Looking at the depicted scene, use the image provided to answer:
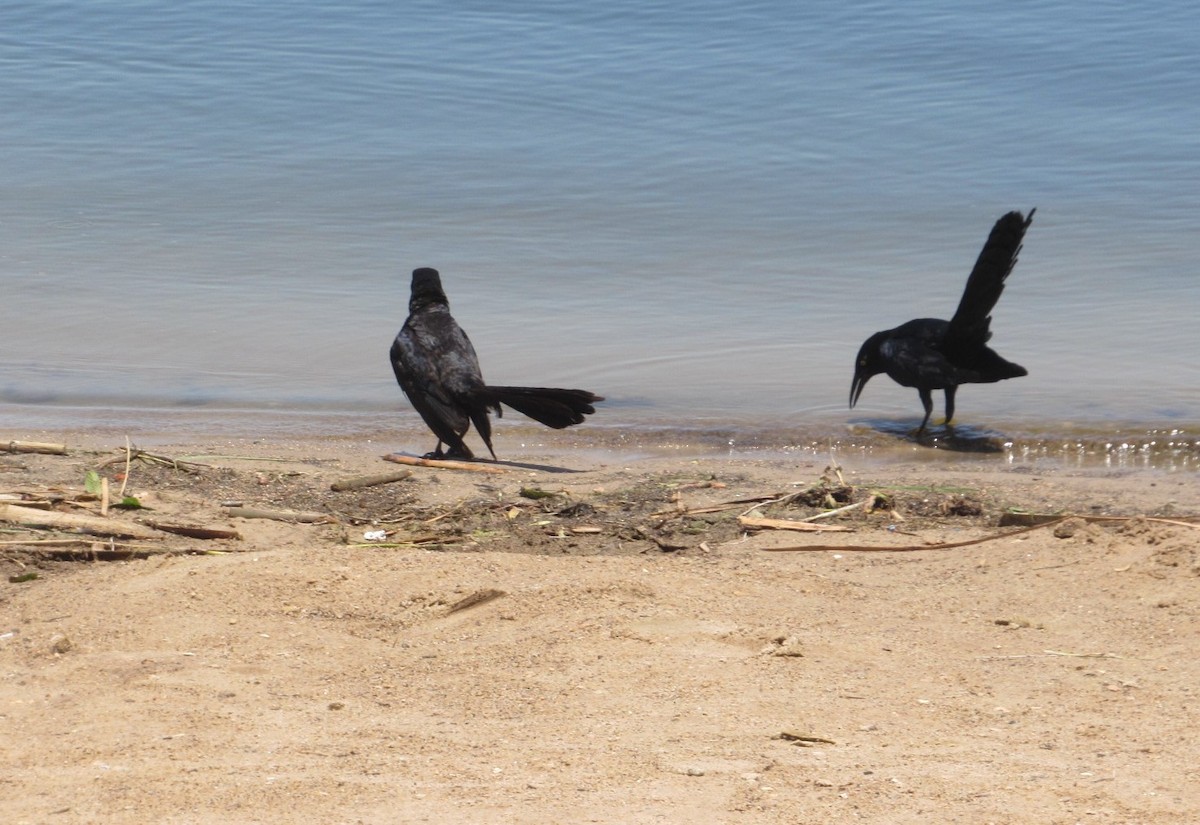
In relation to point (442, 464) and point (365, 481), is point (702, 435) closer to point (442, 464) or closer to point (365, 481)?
point (442, 464)

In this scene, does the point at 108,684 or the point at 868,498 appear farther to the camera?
the point at 868,498

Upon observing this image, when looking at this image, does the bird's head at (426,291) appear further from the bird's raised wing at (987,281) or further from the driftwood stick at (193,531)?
the driftwood stick at (193,531)

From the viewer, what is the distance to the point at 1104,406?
999cm

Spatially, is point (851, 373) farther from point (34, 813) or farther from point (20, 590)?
point (34, 813)

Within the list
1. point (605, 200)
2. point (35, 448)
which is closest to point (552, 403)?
point (35, 448)

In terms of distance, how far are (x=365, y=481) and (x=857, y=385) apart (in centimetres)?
441

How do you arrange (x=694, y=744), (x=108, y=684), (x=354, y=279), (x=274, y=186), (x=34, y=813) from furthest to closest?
(x=274, y=186)
(x=354, y=279)
(x=108, y=684)
(x=694, y=744)
(x=34, y=813)

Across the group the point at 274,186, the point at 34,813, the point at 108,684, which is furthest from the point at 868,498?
the point at 274,186

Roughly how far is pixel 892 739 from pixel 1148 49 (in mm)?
19148

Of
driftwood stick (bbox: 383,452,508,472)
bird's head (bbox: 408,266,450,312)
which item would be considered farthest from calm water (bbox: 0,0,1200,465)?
driftwood stick (bbox: 383,452,508,472)

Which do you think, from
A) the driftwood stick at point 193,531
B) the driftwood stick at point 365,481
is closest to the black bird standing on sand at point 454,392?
the driftwood stick at point 365,481

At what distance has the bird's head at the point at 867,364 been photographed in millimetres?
10133

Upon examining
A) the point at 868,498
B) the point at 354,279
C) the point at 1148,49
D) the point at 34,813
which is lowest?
the point at 34,813

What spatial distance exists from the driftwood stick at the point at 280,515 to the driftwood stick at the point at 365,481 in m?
0.60
